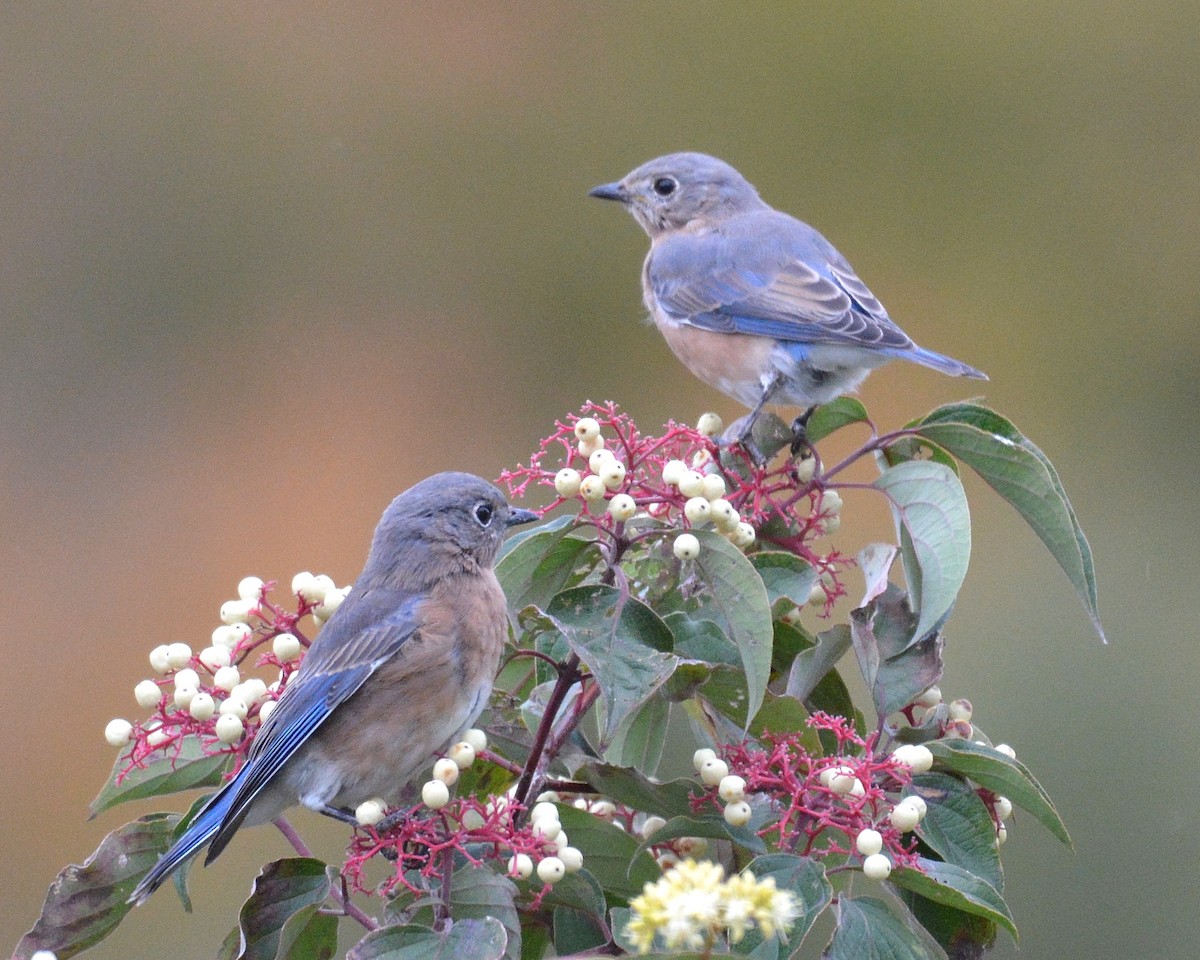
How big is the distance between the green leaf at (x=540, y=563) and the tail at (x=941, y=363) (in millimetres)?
1384

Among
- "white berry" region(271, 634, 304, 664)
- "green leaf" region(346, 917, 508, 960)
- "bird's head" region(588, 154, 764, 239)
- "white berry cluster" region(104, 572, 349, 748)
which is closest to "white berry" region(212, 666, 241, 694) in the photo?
"white berry cluster" region(104, 572, 349, 748)

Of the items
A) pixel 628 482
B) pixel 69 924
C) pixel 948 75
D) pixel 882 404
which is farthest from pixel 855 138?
pixel 69 924

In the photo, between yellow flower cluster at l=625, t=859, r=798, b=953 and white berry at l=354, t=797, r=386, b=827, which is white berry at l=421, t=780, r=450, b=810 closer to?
white berry at l=354, t=797, r=386, b=827

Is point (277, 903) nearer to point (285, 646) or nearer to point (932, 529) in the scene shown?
point (285, 646)

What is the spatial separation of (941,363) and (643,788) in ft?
5.84

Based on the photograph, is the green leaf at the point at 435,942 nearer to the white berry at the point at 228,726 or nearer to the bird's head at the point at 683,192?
the white berry at the point at 228,726

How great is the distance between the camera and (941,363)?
11.4 feet

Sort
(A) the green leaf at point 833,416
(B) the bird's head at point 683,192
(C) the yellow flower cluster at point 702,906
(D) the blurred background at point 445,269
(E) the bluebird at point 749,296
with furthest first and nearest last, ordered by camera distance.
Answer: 1. (D) the blurred background at point 445,269
2. (B) the bird's head at point 683,192
3. (E) the bluebird at point 749,296
4. (A) the green leaf at point 833,416
5. (C) the yellow flower cluster at point 702,906

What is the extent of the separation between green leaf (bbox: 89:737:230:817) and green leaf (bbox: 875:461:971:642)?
1.15 m

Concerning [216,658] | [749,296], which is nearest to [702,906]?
[216,658]

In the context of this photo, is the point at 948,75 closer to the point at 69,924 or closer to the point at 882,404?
the point at 882,404

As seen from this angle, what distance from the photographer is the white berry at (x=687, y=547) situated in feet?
6.78

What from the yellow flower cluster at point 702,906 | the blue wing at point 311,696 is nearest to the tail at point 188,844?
the blue wing at point 311,696

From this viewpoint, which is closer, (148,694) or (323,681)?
(148,694)
